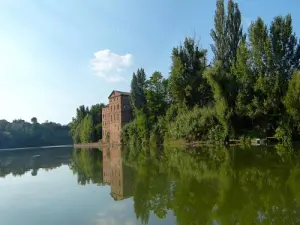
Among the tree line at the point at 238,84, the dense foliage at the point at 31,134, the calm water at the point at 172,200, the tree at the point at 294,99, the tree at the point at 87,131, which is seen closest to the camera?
the calm water at the point at 172,200

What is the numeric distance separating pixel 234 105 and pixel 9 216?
89.0 feet

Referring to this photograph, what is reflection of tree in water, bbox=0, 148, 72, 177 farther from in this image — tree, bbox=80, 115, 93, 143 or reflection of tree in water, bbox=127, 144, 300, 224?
tree, bbox=80, 115, 93, 143

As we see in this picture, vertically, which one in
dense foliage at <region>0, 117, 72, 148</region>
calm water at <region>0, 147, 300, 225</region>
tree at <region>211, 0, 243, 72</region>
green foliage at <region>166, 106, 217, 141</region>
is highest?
tree at <region>211, 0, 243, 72</region>

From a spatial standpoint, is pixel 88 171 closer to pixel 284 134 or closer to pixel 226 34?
pixel 284 134

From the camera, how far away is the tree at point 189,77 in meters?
38.6

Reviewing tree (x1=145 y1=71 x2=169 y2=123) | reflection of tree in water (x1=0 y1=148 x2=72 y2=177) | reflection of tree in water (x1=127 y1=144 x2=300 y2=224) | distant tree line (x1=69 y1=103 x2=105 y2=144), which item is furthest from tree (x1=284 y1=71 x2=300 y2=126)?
distant tree line (x1=69 y1=103 x2=105 y2=144)

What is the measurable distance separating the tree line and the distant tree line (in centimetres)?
4064

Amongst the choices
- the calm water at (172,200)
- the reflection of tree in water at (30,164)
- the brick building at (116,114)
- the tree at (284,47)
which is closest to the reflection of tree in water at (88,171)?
the calm water at (172,200)

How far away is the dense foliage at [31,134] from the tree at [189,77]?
3658 inches

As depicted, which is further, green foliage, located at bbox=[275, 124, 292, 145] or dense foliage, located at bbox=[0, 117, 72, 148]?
dense foliage, located at bbox=[0, 117, 72, 148]

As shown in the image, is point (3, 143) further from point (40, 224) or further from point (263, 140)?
point (40, 224)

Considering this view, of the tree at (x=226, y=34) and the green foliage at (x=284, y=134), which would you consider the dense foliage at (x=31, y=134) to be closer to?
the tree at (x=226, y=34)

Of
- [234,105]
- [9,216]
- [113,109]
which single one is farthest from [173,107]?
[9,216]

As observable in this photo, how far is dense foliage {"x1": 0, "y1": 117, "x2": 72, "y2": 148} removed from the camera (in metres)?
117
